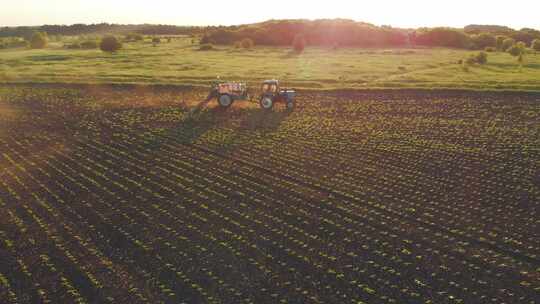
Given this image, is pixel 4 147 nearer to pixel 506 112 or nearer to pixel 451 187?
pixel 451 187

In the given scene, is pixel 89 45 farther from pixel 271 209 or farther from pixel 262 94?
pixel 271 209

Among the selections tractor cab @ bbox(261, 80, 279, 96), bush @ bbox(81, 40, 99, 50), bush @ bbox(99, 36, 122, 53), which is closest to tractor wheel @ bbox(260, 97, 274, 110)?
tractor cab @ bbox(261, 80, 279, 96)

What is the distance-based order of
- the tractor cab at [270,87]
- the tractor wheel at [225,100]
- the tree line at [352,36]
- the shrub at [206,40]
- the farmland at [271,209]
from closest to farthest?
Answer: the farmland at [271,209]
the tractor cab at [270,87]
the tractor wheel at [225,100]
the tree line at [352,36]
the shrub at [206,40]

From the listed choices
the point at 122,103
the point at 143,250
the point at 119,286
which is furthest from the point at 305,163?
the point at 122,103

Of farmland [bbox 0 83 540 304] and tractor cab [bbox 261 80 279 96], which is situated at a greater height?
tractor cab [bbox 261 80 279 96]

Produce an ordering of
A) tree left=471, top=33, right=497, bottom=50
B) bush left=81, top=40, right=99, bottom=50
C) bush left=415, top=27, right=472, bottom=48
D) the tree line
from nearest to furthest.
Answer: tree left=471, top=33, right=497, bottom=50
bush left=81, top=40, right=99, bottom=50
bush left=415, top=27, right=472, bottom=48
the tree line

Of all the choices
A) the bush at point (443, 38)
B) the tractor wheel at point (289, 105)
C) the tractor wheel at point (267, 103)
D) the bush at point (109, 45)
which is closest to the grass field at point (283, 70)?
the bush at point (109, 45)

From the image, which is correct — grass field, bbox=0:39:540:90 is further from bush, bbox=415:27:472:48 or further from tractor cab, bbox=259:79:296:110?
bush, bbox=415:27:472:48

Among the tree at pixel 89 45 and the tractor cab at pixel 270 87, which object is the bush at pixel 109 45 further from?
the tractor cab at pixel 270 87
